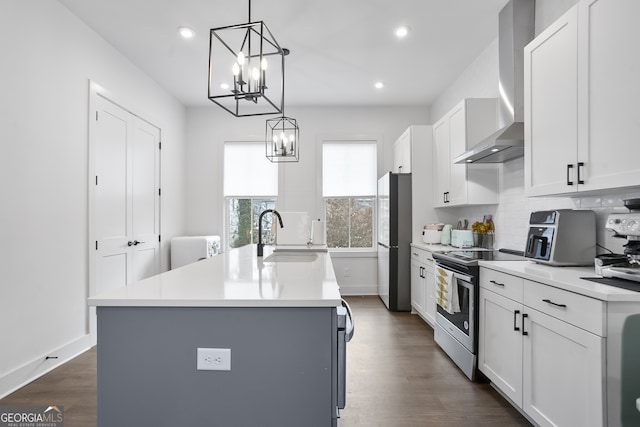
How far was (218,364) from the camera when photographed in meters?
1.30

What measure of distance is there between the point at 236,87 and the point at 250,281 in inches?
35.0

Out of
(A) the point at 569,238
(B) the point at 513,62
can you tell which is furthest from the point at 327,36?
(A) the point at 569,238

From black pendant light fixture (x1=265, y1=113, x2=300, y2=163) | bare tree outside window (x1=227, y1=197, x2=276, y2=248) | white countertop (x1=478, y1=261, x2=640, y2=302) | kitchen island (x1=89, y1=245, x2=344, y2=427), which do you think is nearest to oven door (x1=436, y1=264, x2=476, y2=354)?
white countertop (x1=478, y1=261, x2=640, y2=302)

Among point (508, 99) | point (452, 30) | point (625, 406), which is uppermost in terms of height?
point (452, 30)

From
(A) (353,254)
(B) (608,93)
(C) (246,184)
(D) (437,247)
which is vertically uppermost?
(B) (608,93)

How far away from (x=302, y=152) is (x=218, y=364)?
179 inches

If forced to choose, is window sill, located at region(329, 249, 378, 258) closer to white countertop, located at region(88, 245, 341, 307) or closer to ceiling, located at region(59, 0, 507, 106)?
ceiling, located at region(59, 0, 507, 106)

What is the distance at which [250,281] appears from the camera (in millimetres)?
1633

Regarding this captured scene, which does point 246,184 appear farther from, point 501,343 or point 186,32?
point 501,343

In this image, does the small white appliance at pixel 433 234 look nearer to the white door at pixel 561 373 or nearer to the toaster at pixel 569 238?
the toaster at pixel 569 238

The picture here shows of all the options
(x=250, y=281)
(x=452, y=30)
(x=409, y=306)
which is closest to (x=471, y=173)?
(x=452, y=30)

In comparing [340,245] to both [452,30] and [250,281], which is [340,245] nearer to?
[452,30]

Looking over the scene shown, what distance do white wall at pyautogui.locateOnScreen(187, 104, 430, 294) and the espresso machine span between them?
3.91 metres

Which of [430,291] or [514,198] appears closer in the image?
[514,198]
